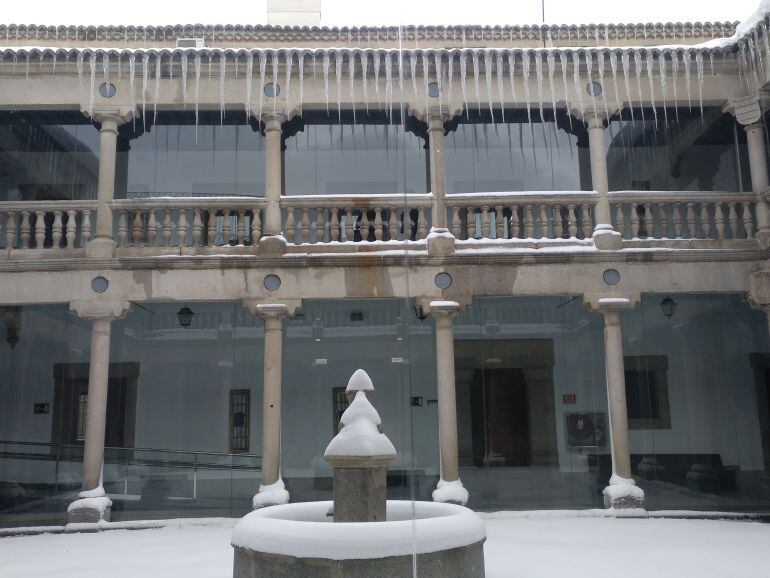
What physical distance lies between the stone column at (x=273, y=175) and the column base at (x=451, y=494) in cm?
384

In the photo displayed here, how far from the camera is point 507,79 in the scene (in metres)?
10.4

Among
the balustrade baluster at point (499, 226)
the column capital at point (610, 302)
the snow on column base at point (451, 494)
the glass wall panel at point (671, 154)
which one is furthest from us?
the glass wall panel at point (671, 154)

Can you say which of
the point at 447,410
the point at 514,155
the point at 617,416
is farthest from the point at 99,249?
the point at 617,416

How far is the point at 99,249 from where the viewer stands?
976 cm

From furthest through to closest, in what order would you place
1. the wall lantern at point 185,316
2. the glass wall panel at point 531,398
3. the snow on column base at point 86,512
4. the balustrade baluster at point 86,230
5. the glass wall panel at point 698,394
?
1. the wall lantern at point 185,316
2. the glass wall panel at point 698,394
3. the glass wall panel at point 531,398
4. the balustrade baluster at point 86,230
5. the snow on column base at point 86,512

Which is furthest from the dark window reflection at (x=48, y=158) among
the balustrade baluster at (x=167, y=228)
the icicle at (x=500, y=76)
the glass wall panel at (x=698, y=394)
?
the glass wall panel at (x=698, y=394)

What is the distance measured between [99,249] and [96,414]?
7.21 ft

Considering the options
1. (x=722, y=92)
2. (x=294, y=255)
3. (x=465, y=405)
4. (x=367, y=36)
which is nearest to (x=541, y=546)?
(x=465, y=405)

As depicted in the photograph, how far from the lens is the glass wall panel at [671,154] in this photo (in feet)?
36.6

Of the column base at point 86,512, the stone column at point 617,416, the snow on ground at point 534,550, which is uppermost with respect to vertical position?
the stone column at point 617,416

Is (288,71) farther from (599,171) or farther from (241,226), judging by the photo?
(599,171)

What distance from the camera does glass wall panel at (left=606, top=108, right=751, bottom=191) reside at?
11.1 metres

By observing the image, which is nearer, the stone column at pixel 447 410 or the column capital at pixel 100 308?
the stone column at pixel 447 410

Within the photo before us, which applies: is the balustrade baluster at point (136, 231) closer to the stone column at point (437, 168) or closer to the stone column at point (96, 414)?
the stone column at point (96, 414)
